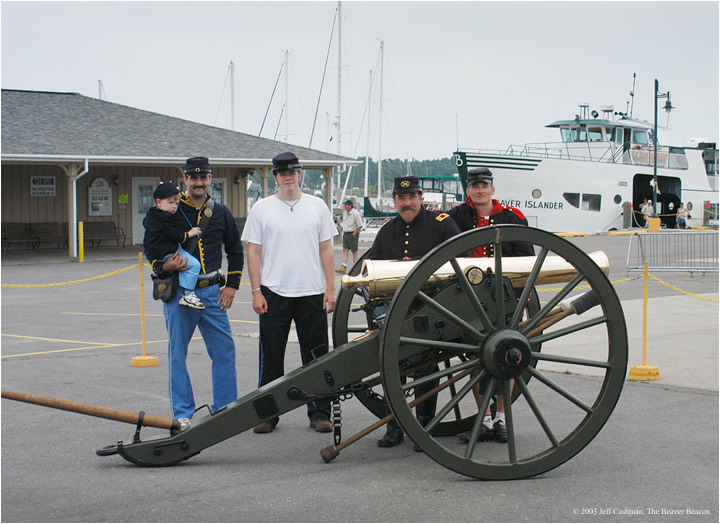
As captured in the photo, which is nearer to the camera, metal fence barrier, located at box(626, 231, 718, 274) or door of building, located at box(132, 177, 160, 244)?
metal fence barrier, located at box(626, 231, 718, 274)

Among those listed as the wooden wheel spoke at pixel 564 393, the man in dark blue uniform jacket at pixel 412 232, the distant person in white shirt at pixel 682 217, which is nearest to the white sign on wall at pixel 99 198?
the man in dark blue uniform jacket at pixel 412 232

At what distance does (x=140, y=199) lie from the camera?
2856 cm

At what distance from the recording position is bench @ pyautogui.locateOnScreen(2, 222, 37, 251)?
84.4 ft

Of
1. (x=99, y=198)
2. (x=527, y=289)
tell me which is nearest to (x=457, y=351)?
(x=527, y=289)

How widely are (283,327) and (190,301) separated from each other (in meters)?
0.66

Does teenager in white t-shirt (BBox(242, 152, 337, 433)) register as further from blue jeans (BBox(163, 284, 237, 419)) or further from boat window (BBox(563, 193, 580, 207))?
boat window (BBox(563, 193, 580, 207))

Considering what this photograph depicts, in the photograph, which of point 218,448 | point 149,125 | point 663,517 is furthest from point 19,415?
point 149,125

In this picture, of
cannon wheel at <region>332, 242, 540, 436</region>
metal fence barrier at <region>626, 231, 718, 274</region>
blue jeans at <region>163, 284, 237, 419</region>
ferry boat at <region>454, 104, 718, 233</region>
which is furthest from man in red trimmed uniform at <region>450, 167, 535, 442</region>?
ferry boat at <region>454, 104, 718, 233</region>

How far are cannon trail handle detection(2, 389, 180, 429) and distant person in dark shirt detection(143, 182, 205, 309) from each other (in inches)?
42.6

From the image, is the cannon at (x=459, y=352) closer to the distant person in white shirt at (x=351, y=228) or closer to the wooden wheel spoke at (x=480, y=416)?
the wooden wheel spoke at (x=480, y=416)

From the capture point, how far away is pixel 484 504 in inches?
163

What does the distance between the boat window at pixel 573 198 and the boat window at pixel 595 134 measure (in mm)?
4283

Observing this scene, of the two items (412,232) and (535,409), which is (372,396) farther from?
(535,409)

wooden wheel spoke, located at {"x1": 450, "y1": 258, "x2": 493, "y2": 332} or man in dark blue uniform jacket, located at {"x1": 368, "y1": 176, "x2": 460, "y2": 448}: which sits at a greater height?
man in dark blue uniform jacket, located at {"x1": 368, "y1": 176, "x2": 460, "y2": 448}
